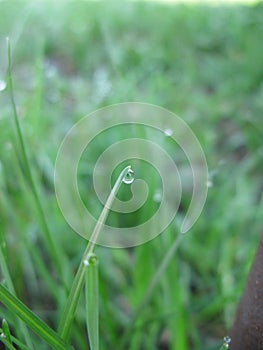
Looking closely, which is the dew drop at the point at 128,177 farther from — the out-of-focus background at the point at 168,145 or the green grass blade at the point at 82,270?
the out-of-focus background at the point at 168,145

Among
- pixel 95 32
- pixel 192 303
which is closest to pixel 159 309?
pixel 192 303

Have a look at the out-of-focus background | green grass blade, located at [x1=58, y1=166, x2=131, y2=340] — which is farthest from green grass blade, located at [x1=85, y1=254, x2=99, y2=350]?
the out-of-focus background

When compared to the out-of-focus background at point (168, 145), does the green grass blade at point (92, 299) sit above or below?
below

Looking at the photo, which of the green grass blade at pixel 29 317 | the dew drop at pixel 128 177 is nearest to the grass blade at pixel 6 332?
the green grass blade at pixel 29 317

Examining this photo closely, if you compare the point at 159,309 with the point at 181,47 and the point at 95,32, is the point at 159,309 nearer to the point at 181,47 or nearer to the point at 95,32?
the point at 181,47

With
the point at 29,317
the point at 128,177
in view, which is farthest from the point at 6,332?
the point at 128,177

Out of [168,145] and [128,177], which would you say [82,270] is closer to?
[128,177]
